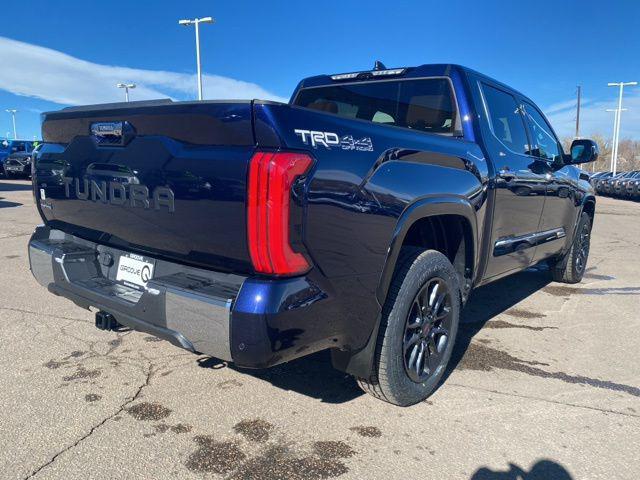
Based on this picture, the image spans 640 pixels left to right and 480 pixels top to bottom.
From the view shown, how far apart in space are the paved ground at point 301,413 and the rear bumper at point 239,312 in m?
0.57

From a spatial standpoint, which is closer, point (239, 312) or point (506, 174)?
point (239, 312)

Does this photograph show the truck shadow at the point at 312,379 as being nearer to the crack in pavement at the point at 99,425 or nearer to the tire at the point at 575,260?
the crack in pavement at the point at 99,425

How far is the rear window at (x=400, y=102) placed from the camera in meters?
3.57

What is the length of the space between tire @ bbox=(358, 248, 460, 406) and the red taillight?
0.79 metres

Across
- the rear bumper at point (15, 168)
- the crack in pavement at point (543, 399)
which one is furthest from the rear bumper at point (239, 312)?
the rear bumper at point (15, 168)

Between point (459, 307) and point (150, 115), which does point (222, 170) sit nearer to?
point (150, 115)

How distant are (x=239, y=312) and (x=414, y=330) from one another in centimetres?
126

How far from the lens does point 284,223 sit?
6.38 feet

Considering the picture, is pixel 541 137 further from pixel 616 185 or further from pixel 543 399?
pixel 616 185

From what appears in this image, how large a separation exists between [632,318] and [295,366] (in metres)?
3.31

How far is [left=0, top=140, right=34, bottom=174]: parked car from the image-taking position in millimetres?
24773

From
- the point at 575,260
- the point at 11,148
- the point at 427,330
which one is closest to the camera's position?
the point at 427,330

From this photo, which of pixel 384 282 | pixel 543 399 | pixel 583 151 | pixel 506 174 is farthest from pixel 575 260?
pixel 384 282

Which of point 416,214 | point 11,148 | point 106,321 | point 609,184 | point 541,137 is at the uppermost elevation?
point 11,148
